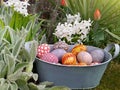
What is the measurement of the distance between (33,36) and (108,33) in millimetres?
897

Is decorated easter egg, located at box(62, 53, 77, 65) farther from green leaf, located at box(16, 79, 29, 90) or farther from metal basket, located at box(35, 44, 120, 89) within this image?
green leaf, located at box(16, 79, 29, 90)

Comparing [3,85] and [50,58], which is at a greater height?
[50,58]

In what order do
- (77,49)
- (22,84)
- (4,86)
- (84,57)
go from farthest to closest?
1. (77,49)
2. (84,57)
3. (22,84)
4. (4,86)

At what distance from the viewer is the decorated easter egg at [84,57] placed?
267 cm

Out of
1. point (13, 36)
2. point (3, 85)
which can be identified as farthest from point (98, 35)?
point (3, 85)

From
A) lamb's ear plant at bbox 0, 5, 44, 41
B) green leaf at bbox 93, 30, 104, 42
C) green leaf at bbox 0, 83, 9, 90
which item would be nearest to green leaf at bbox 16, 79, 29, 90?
green leaf at bbox 0, 83, 9, 90

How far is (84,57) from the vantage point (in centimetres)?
267

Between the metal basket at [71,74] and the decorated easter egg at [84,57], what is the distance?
0.35 feet

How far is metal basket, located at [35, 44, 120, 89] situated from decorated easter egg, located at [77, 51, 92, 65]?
4.1 inches

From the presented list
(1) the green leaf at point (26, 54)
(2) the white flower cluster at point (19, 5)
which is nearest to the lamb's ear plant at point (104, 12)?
(2) the white flower cluster at point (19, 5)

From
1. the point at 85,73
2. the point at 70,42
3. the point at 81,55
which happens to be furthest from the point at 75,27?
the point at 85,73

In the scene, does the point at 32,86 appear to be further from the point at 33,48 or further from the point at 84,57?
the point at 84,57

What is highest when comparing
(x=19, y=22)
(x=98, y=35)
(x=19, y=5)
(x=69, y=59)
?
(x=19, y=5)

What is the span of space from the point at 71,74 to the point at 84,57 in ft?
0.69
